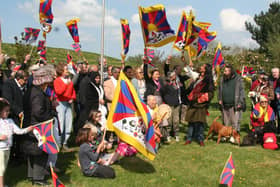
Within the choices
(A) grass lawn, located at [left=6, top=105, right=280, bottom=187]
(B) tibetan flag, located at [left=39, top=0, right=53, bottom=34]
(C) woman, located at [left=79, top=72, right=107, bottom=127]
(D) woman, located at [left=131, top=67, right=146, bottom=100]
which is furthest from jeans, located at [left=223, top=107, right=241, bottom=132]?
(B) tibetan flag, located at [left=39, top=0, right=53, bottom=34]

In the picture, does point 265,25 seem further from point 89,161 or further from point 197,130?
point 89,161

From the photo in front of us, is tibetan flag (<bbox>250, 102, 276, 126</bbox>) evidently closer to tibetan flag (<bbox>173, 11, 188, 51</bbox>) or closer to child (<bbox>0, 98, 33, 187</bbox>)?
tibetan flag (<bbox>173, 11, 188, 51</bbox>)

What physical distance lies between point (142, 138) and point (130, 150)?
1.25 meters

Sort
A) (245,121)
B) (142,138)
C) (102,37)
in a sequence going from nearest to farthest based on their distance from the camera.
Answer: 1. (142,138)
2. (102,37)
3. (245,121)

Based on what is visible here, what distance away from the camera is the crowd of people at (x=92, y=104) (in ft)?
17.5

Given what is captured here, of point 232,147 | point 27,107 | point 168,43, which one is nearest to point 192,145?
point 232,147

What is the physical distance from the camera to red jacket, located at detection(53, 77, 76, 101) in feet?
24.5

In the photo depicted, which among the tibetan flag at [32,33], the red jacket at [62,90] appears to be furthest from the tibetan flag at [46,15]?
the red jacket at [62,90]

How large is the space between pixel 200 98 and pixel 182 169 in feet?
8.05

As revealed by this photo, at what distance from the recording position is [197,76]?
881 cm

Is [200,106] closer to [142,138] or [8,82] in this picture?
[142,138]

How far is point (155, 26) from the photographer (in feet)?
27.9

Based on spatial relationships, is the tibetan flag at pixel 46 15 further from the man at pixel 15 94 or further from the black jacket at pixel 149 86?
the man at pixel 15 94

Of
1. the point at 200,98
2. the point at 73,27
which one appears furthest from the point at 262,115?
the point at 73,27
